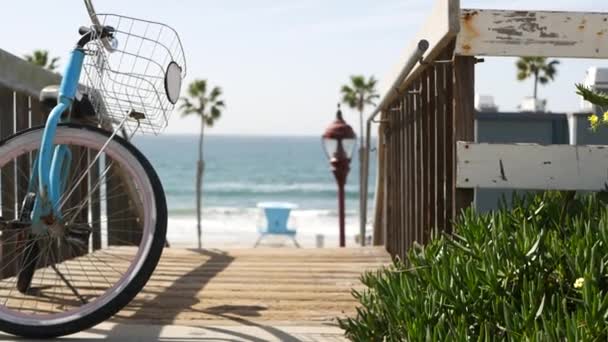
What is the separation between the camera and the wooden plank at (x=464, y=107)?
8.62ft

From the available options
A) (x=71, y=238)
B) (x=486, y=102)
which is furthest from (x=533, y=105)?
(x=71, y=238)

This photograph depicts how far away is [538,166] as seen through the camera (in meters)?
2.51

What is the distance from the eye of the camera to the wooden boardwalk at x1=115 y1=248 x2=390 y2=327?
3.16 meters

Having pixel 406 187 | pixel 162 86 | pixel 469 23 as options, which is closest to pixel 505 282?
pixel 469 23

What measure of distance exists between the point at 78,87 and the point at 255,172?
68698 mm

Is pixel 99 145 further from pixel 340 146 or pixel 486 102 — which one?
pixel 486 102

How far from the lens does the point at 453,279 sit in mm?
1888

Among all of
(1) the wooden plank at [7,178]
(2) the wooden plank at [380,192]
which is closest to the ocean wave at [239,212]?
(2) the wooden plank at [380,192]

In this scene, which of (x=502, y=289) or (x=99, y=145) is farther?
(x=99, y=145)

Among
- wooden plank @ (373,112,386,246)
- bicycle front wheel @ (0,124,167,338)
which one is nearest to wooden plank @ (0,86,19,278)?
bicycle front wheel @ (0,124,167,338)

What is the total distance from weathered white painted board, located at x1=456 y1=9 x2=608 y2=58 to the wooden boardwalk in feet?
3.69

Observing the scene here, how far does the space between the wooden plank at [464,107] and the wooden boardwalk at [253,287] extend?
727mm

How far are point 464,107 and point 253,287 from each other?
159 cm

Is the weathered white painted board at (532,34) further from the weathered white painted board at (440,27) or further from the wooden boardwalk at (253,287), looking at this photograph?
the wooden boardwalk at (253,287)
